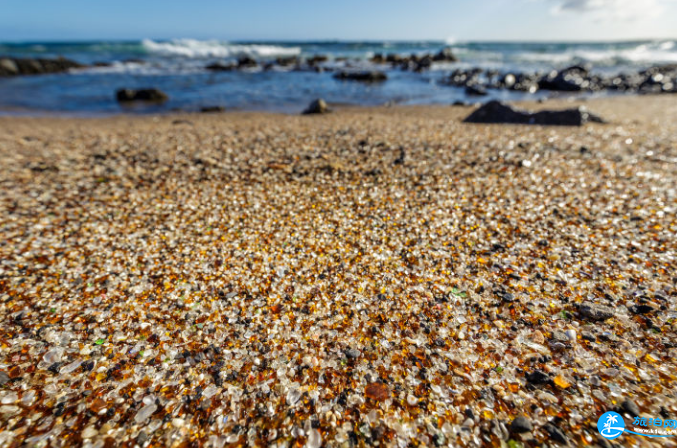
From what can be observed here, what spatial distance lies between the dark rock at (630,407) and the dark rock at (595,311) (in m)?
1.09

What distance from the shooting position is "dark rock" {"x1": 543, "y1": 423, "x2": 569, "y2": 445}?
2650mm

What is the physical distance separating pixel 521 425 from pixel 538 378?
0.61 meters

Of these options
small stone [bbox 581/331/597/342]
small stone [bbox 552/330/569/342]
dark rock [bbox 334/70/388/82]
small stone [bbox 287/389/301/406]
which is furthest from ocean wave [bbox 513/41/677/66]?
small stone [bbox 287/389/301/406]

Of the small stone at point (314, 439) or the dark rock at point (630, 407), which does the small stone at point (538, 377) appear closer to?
the dark rock at point (630, 407)

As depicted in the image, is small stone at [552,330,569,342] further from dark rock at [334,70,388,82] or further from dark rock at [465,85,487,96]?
dark rock at [334,70,388,82]

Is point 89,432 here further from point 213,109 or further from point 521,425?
point 213,109

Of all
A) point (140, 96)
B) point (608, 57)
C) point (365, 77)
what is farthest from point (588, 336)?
point (608, 57)

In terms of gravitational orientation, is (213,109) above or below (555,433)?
above

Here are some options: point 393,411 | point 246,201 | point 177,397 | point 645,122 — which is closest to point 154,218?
point 246,201

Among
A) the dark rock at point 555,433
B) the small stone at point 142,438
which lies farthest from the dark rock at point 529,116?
the small stone at point 142,438

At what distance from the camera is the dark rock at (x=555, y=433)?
8.70 ft

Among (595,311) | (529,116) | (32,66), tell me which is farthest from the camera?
(32,66)

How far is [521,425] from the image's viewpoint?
2.76 metres

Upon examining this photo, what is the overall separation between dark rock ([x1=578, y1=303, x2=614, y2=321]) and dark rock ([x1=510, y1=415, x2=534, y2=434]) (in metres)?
1.78
